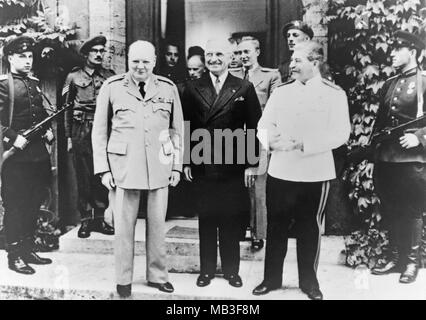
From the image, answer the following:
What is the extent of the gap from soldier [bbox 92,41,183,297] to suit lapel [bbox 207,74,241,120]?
1.06 feet

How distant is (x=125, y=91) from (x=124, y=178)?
0.75m

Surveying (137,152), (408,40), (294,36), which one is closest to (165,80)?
(137,152)

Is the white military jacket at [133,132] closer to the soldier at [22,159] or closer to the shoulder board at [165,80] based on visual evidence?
the shoulder board at [165,80]

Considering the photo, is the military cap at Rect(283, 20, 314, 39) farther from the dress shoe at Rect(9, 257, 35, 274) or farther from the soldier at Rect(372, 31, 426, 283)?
the dress shoe at Rect(9, 257, 35, 274)

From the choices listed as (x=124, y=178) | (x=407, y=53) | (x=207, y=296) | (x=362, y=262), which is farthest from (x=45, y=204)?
(x=407, y=53)

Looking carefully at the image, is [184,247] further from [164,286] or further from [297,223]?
[297,223]

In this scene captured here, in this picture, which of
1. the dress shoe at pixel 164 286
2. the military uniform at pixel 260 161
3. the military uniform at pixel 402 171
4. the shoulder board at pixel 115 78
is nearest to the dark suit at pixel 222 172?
the military uniform at pixel 260 161

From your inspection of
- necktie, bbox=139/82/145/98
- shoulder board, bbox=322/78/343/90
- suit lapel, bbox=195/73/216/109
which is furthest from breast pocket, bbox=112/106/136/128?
shoulder board, bbox=322/78/343/90

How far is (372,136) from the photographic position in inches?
200

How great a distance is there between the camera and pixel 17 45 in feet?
17.7

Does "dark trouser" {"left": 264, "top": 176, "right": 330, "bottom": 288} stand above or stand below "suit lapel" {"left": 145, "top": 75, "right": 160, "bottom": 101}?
below

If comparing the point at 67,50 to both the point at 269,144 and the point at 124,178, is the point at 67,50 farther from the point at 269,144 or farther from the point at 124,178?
the point at 269,144

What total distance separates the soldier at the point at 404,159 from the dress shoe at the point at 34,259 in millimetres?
3025

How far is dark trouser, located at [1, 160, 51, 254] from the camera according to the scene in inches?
214
